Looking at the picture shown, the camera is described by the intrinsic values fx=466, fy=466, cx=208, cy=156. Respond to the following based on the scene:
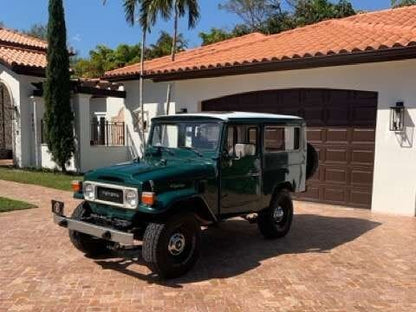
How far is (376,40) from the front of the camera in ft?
33.9

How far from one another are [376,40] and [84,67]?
2923cm

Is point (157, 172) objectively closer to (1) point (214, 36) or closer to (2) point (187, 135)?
(2) point (187, 135)

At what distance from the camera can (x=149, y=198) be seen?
5.18 metres

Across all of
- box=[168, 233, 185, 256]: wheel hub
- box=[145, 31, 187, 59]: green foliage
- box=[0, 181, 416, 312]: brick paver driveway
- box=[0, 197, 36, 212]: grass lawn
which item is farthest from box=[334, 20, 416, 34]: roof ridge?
box=[145, 31, 187, 59]: green foliage

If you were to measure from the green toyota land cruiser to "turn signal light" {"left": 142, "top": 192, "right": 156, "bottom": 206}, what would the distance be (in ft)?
0.04

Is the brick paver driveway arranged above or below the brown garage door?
below

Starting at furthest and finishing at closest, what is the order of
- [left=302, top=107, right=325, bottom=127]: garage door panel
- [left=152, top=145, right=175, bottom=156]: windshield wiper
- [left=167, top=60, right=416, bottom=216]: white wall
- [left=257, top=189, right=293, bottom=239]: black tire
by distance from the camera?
1. [left=302, top=107, right=325, bottom=127]: garage door panel
2. [left=167, top=60, right=416, bottom=216]: white wall
3. [left=257, top=189, right=293, bottom=239]: black tire
4. [left=152, top=145, right=175, bottom=156]: windshield wiper

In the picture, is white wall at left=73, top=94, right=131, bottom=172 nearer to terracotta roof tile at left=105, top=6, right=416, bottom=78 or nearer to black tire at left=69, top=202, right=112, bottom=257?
terracotta roof tile at left=105, top=6, right=416, bottom=78

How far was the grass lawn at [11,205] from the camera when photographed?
30.8 feet

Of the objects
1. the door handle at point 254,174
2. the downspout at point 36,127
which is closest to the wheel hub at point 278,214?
the door handle at point 254,174

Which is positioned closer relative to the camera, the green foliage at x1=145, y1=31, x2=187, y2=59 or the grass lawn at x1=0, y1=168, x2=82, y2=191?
the grass lawn at x1=0, y1=168, x2=82, y2=191

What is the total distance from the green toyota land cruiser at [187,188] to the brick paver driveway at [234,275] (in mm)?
358

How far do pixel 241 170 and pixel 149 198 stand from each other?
1.71 meters

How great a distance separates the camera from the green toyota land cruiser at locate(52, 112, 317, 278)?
5.35 meters
